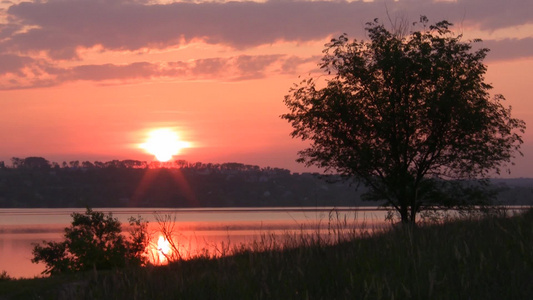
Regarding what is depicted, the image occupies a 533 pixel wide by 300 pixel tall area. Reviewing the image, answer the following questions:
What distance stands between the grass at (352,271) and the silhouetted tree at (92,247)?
23.9 m

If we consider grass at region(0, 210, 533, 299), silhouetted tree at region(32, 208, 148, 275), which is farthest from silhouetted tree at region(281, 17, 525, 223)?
grass at region(0, 210, 533, 299)

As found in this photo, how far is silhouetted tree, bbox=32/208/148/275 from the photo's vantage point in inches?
1368

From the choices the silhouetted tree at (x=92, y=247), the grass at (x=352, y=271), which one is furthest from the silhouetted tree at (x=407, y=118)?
the grass at (x=352, y=271)

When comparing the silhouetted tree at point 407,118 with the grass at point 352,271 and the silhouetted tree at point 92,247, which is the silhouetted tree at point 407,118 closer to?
the silhouetted tree at point 92,247

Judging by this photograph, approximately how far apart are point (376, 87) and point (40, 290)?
23.1 m

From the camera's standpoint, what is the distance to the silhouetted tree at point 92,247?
34.8m

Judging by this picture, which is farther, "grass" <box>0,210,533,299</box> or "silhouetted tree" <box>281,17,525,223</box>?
"silhouetted tree" <box>281,17,525,223</box>

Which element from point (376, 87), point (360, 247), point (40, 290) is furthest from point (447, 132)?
point (360, 247)

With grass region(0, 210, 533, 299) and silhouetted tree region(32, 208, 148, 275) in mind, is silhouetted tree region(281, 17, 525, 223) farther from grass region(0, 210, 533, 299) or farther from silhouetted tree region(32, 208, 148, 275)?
grass region(0, 210, 533, 299)

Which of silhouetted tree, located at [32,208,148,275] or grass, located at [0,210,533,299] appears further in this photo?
silhouetted tree, located at [32,208,148,275]

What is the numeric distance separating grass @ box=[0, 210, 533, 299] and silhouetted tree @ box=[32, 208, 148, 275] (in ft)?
78.3

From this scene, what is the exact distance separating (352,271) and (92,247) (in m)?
28.9

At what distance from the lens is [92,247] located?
3559 centimetres

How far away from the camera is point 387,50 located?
126ft
